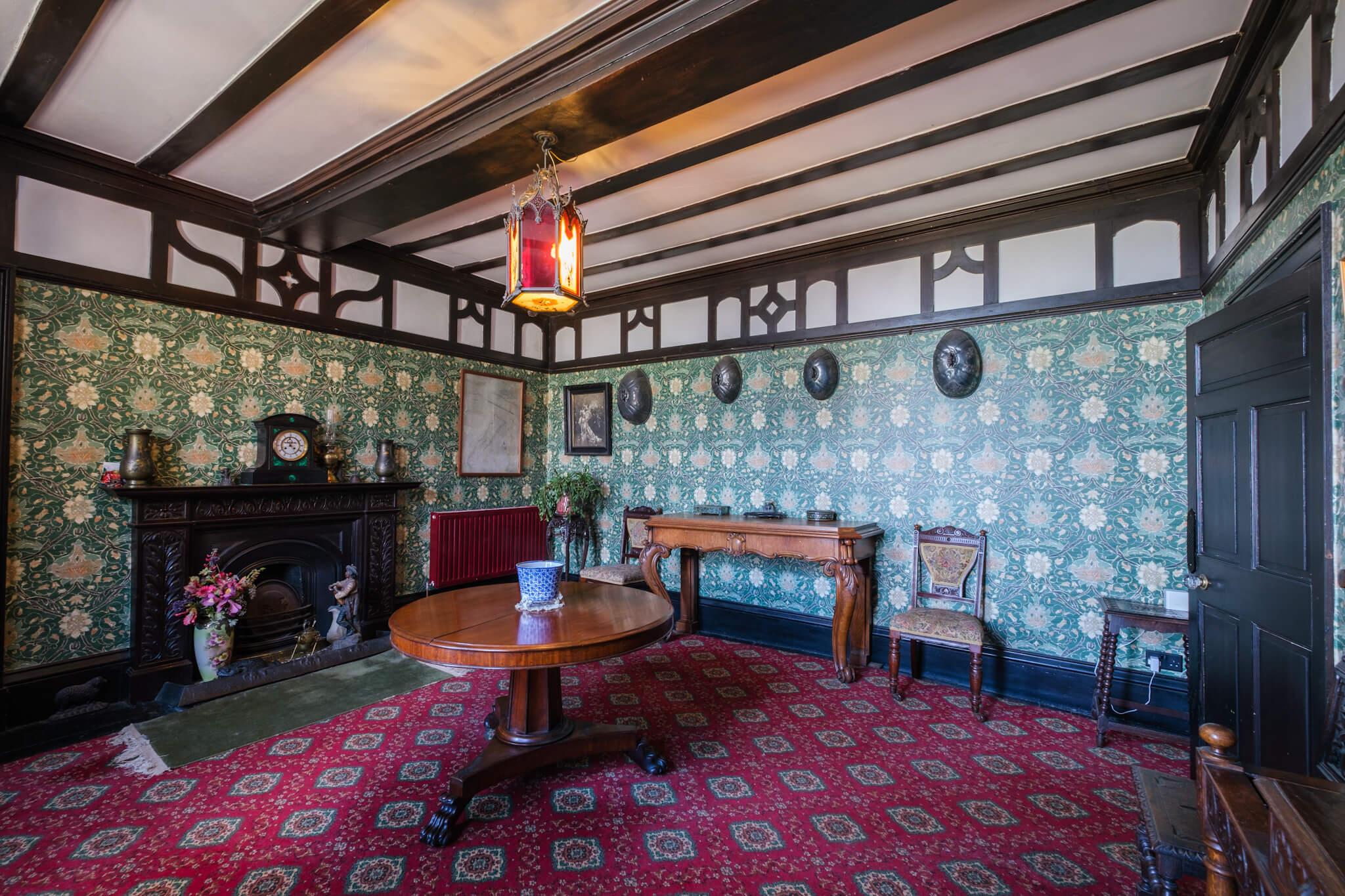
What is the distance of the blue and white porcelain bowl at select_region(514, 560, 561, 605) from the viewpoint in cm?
268

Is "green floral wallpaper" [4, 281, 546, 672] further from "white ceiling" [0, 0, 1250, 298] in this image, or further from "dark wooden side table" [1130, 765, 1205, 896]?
"dark wooden side table" [1130, 765, 1205, 896]

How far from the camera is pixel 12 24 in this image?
2383mm

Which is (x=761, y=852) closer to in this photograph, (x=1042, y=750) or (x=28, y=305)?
(x=1042, y=750)

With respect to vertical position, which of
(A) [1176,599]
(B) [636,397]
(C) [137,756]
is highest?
(B) [636,397]

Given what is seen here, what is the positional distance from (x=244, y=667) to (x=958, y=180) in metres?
5.39

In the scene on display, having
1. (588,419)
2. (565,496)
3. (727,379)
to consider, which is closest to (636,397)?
(588,419)

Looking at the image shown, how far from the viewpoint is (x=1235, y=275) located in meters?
2.77

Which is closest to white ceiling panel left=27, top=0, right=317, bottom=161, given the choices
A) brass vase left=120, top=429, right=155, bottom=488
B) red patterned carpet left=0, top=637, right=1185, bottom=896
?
brass vase left=120, top=429, right=155, bottom=488

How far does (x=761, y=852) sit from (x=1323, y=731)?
1.70 m

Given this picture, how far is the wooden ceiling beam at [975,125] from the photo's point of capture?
246cm

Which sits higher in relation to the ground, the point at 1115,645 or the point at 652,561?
the point at 652,561

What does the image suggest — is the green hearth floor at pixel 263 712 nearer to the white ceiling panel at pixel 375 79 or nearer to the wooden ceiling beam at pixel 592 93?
the wooden ceiling beam at pixel 592 93

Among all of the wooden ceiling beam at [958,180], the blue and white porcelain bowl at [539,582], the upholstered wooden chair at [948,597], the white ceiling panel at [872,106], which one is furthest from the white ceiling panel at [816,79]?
the upholstered wooden chair at [948,597]

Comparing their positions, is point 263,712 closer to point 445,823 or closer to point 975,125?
point 445,823
